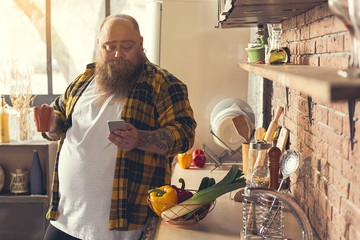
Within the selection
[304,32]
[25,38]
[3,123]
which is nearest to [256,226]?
[304,32]

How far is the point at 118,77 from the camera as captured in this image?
2189 millimetres

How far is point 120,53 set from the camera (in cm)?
230

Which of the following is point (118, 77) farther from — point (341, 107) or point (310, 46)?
point (341, 107)

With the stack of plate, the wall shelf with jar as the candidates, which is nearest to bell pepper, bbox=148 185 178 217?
the stack of plate

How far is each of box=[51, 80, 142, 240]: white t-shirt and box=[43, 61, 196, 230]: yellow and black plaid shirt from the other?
41 mm

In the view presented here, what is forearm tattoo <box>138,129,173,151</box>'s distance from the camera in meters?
2.08

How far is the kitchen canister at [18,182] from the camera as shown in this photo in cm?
379

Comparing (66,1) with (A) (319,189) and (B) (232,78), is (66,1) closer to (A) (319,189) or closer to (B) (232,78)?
(B) (232,78)

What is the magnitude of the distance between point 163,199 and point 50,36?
3367mm

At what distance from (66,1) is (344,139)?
4.14 metres

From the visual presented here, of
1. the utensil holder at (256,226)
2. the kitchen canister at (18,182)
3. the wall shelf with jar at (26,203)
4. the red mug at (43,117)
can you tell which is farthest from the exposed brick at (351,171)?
the kitchen canister at (18,182)

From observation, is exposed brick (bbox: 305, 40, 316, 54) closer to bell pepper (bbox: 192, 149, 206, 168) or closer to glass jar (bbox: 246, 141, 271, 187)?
glass jar (bbox: 246, 141, 271, 187)

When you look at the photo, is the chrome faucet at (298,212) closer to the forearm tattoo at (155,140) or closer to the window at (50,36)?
the forearm tattoo at (155,140)

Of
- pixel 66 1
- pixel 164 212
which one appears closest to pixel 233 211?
pixel 164 212
